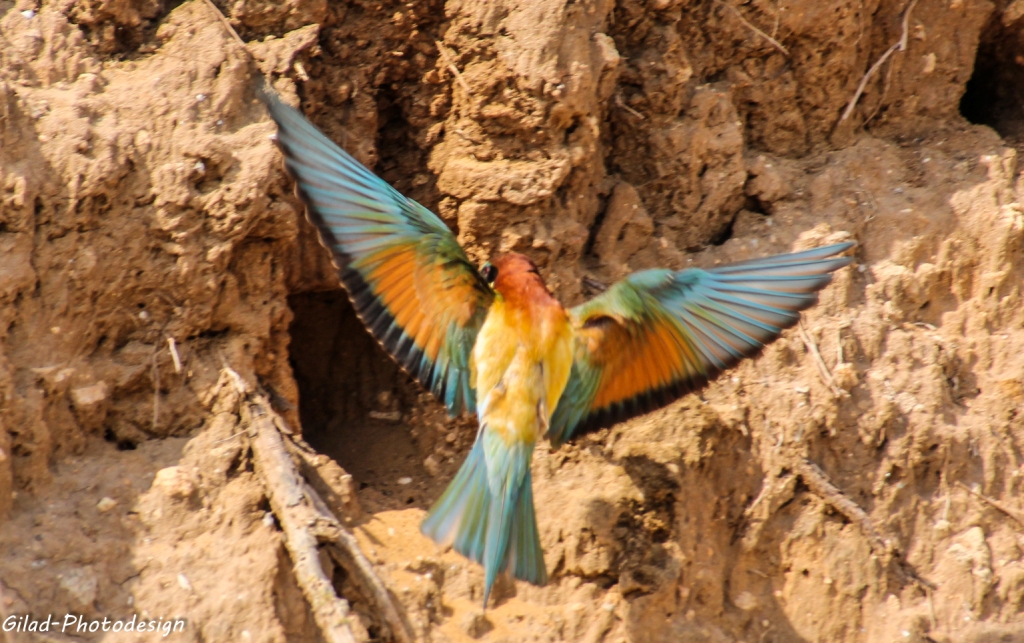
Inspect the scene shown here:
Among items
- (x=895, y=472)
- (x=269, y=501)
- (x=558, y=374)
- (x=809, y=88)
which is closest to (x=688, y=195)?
(x=809, y=88)

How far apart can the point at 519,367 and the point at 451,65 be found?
954 millimetres

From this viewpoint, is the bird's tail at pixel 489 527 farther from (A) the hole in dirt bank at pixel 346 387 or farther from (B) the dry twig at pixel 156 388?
(B) the dry twig at pixel 156 388

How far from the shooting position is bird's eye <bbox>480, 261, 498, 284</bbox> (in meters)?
2.71

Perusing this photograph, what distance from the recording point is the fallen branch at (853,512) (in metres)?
2.86

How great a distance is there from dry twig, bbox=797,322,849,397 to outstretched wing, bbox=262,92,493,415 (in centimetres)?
103

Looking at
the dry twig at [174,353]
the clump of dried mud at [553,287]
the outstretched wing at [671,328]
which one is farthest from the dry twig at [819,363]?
the dry twig at [174,353]

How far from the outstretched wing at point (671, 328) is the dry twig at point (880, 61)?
2.84 feet

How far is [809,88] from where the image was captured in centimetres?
327

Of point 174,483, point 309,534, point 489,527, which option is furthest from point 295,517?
point 489,527

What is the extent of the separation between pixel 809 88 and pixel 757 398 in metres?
1.09

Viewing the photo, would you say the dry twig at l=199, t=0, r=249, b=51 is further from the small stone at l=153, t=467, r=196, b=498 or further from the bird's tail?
the bird's tail

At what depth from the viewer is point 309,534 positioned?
2400 mm

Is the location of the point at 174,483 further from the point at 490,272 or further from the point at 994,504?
the point at 994,504

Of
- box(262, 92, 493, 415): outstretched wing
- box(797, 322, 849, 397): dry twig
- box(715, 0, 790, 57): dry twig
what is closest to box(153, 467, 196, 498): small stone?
box(262, 92, 493, 415): outstretched wing
